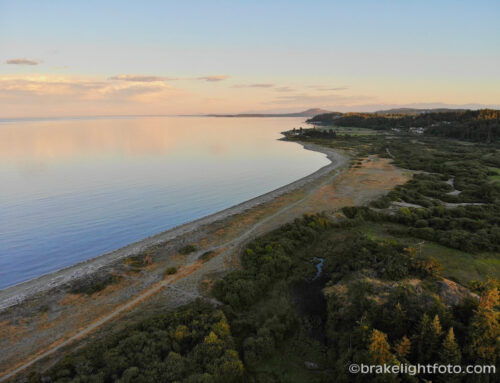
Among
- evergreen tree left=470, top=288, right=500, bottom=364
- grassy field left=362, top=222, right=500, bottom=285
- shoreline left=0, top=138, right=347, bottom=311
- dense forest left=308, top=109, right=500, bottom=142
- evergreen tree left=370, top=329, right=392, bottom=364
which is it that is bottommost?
shoreline left=0, top=138, right=347, bottom=311

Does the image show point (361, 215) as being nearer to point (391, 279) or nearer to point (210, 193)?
point (391, 279)

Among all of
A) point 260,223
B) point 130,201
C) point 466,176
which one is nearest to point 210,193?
point 130,201

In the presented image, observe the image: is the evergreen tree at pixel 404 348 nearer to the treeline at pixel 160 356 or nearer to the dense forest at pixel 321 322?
the dense forest at pixel 321 322

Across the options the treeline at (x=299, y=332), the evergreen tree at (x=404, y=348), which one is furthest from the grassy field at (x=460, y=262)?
the evergreen tree at (x=404, y=348)

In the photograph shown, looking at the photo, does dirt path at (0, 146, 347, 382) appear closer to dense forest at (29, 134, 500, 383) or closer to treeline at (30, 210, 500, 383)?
dense forest at (29, 134, 500, 383)

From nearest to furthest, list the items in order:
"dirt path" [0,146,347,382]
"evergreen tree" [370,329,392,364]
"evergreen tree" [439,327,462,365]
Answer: "evergreen tree" [439,327,462,365] < "evergreen tree" [370,329,392,364] < "dirt path" [0,146,347,382]

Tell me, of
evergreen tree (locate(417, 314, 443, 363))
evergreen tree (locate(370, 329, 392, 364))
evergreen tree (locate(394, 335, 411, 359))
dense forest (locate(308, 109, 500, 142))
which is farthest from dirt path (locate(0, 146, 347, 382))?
dense forest (locate(308, 109, 500, 142))

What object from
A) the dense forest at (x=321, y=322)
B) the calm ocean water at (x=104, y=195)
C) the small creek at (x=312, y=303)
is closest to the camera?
the dense forest at (x=321, y=322)

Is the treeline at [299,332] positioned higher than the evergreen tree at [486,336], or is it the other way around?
the evergreen tree at [486,336]

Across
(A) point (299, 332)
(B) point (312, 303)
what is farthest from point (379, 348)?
(B) point (312, 303)
